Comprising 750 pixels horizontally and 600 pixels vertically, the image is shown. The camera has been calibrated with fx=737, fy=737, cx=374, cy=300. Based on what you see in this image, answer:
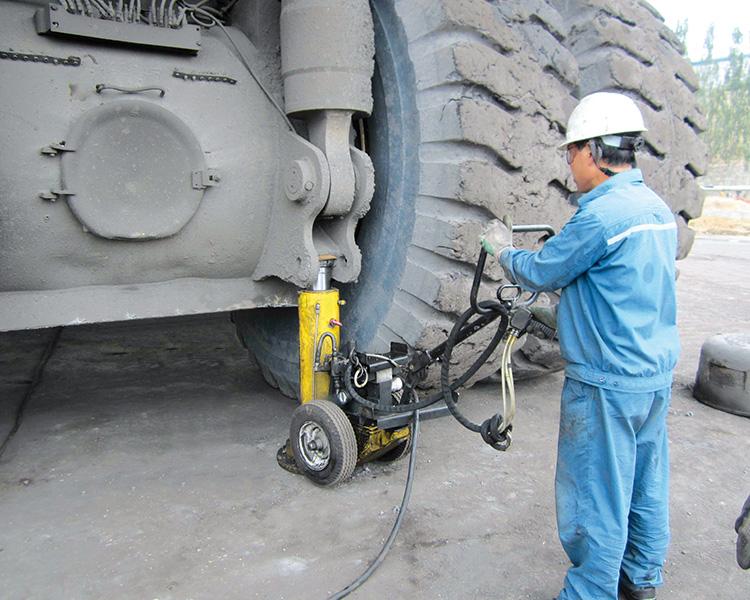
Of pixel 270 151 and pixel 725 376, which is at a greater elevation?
pixel 270 151

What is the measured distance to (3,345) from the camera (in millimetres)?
4629

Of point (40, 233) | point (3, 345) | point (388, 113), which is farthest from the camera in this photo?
point (3, 345)

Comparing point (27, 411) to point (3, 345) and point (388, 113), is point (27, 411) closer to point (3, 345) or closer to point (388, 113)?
point (3, 345)

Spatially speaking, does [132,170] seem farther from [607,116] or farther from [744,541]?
[744,541]

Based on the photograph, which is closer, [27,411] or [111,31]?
[111,31]

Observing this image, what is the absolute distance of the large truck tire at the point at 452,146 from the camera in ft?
8.28

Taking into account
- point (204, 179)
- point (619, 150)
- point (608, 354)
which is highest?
point (619, 150)

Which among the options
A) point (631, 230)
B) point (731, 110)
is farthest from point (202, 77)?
point (731, 110)

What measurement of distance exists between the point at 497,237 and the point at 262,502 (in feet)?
4.12

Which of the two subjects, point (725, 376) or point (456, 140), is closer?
point (456, 140)

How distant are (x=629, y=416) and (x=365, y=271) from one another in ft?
4.19

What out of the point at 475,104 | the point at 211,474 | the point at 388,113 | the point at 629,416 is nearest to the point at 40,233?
the point at 211,474

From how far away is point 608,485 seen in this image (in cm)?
207

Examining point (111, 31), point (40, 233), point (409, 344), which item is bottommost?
point (409, 344)
